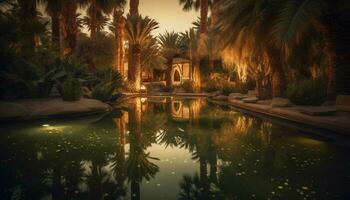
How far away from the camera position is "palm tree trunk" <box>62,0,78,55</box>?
20000mm

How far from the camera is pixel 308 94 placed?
1323cm

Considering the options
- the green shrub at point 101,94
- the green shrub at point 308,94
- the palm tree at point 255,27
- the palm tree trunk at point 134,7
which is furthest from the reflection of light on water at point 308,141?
the palm tree trunk at point 134,7

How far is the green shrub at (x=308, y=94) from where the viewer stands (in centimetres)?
1288

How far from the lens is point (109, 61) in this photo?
32.3 meters

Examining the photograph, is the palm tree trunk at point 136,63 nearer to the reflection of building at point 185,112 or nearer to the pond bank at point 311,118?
the reflection of building at point 185,112

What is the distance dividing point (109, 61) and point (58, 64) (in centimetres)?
1698

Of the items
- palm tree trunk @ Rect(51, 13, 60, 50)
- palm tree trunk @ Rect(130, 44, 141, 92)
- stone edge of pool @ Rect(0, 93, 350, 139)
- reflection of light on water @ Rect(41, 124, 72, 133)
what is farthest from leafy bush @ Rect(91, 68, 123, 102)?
palm tree trunk @ Rect(130, 44, 141, 92)

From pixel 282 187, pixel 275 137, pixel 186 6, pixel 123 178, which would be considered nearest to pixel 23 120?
pixel 123 178

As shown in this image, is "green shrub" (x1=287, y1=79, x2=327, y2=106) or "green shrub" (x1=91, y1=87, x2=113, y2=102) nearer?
"green shrub" (x1=287, y1=79, x2=327, y2=106)

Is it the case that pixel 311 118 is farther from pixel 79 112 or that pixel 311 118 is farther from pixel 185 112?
pixel 79 112

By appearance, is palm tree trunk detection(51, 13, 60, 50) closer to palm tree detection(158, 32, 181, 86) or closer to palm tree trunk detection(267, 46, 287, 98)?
palm tree trunk detection(267, 46, 287, 98)

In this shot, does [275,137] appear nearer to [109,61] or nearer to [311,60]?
[311,60]

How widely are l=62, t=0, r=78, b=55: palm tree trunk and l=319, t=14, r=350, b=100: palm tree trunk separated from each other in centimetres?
1528

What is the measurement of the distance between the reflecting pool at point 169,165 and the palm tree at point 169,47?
3652 cm
